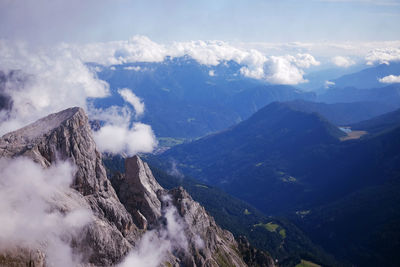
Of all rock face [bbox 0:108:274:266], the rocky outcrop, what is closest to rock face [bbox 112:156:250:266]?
rock face [bbox 0:108:274:266]

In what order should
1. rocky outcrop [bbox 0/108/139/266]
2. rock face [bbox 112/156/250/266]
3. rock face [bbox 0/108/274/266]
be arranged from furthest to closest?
rock face [bbox 112/156/250/266] → rocky outcrop [bbox 0/108/139/266] → rock face [bbox 0/108/274/266]

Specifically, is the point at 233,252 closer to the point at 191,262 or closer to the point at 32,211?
the point at 191,262

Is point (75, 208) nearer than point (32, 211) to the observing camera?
No

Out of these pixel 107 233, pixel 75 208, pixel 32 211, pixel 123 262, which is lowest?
pixel 123 262

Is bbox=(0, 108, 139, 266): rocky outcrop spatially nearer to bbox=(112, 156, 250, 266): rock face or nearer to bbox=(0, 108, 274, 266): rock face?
bbox=(0, 108, 274, 266): rock face

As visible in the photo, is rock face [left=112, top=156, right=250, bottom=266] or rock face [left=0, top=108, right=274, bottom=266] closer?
rock face [left=0, top=108, right=274, bottom=266]

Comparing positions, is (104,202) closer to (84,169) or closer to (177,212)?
(84,169)

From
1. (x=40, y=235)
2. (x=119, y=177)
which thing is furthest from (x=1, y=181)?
(x=119, y=177)

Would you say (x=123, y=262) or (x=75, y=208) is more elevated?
(x=75, y=208)

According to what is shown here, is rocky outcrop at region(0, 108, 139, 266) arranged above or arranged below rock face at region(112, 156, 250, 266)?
above
